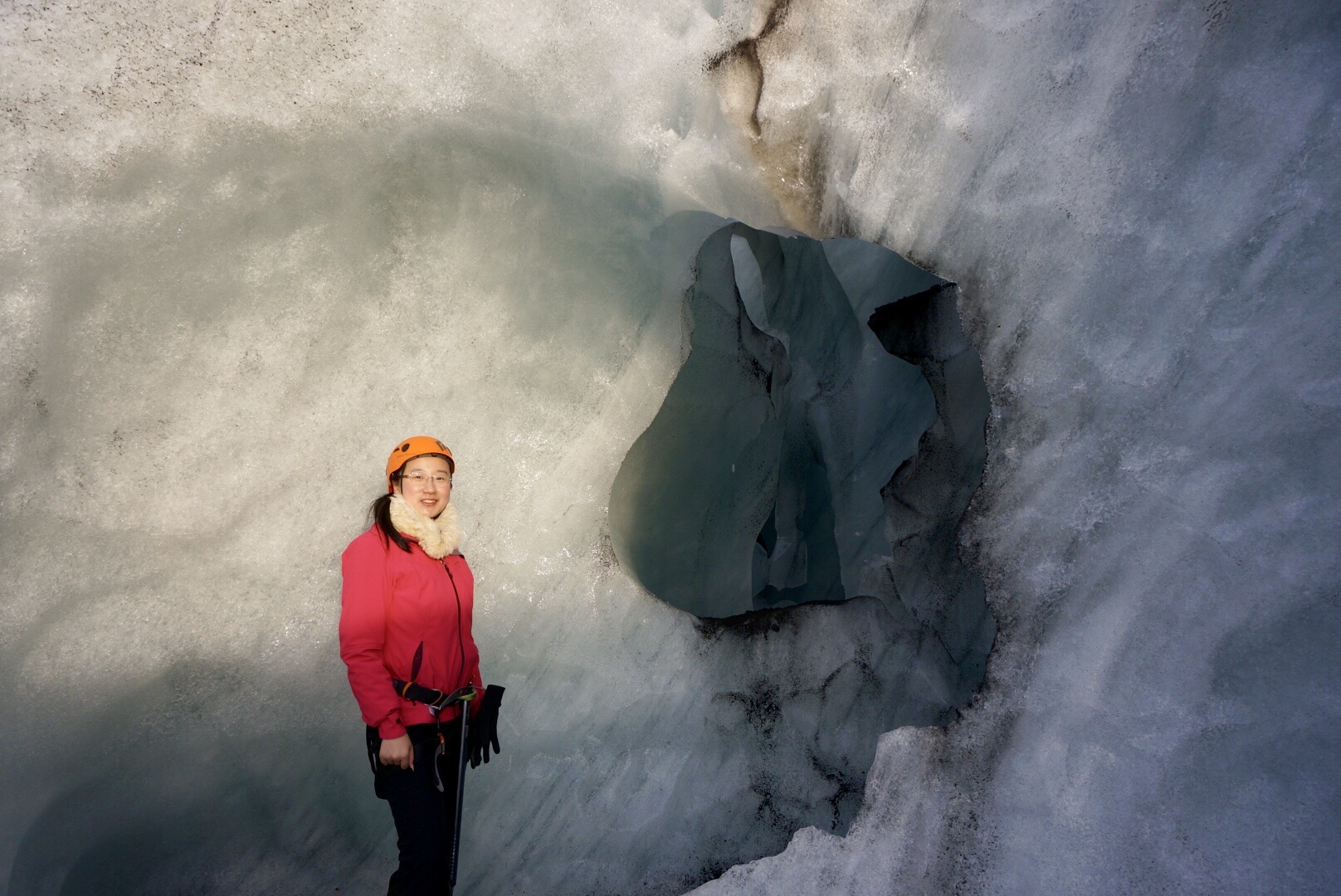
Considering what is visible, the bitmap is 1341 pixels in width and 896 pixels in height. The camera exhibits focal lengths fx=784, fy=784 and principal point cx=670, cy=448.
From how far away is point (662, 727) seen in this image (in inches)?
74.4


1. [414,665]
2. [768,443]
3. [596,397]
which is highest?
[596,397]

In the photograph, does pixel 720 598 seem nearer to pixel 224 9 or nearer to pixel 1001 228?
pixel 1001 228

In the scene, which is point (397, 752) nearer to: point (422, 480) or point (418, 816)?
point (418, 816)

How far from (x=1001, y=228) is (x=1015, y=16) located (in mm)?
446

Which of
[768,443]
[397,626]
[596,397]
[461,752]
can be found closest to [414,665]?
[397,626]

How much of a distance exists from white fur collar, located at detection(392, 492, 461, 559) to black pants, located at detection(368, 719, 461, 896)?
31cm

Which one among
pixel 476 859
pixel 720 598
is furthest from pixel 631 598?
pixel 476 859

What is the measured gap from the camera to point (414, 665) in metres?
1.36

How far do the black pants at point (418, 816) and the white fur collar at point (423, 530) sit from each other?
0.31 meters

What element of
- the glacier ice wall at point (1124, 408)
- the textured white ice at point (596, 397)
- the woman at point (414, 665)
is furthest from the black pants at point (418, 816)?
the glacier ice wall at point (1124, 408)

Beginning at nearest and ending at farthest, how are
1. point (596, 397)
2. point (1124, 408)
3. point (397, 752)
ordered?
point (397, 752) → point (1124, 408) → point (596, 397)

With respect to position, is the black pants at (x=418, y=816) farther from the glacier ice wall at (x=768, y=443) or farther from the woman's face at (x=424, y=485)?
the glacier ice wall at (x=768, y=443)

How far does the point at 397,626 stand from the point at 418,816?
33 cm

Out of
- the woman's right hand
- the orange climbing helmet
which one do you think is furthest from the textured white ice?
the woman's right hand
